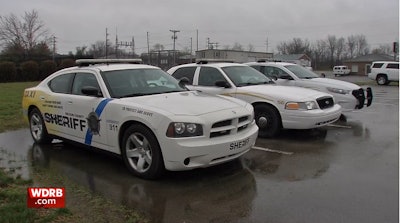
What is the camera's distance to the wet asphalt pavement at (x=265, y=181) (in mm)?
3971

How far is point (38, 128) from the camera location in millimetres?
7164

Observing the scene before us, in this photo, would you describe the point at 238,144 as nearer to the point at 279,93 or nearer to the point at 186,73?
the point at 279,93

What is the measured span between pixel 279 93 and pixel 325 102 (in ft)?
3.52

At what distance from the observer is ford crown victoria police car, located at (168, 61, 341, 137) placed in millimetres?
7410

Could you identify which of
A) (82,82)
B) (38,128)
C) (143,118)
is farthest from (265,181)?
(38,128)

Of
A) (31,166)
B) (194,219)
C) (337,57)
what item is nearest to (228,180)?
(194,219)

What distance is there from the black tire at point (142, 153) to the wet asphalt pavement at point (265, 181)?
0.48 ft

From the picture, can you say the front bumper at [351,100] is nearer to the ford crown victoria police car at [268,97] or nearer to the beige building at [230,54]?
the ford crown victoria police car at [268,97]

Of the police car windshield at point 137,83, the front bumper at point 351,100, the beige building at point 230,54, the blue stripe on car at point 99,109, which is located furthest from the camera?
the beige building at point 230,54

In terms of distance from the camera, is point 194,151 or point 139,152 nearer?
point 194,151

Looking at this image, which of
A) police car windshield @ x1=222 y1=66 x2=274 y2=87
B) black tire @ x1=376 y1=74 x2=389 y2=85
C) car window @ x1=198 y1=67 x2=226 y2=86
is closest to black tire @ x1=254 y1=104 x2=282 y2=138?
police car windshield @ x1=222 y1=66 x2=274 y2=87

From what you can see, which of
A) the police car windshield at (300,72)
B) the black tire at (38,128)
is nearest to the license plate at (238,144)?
the black tire at (38,128)

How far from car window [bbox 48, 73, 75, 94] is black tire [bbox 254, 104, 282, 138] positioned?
3.69 meters

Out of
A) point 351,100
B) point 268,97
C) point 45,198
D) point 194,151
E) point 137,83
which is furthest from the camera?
point 351,100
